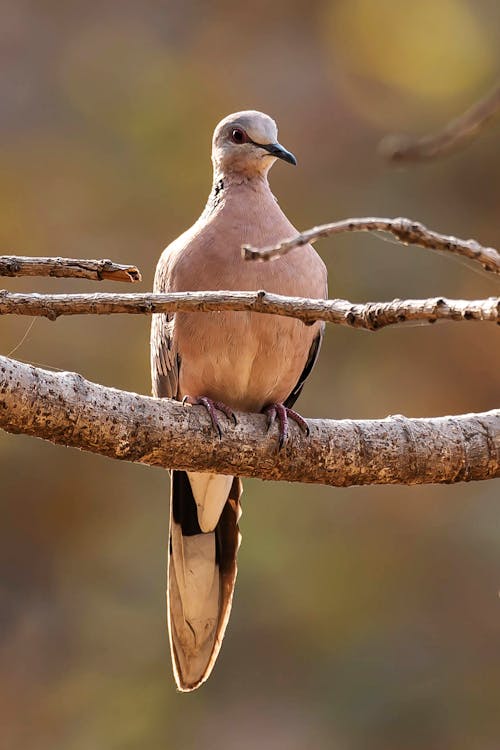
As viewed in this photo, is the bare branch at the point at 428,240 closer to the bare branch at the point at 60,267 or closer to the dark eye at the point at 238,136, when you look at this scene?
the bare branch at the point at 60,267

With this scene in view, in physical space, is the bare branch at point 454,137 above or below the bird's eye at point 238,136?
below

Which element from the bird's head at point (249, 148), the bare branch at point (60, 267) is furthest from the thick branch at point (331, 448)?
the bird's head at point (249, 148)

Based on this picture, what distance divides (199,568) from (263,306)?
1.46 metres

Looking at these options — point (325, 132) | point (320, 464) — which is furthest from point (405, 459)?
point (325, 132)

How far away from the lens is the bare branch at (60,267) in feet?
5.87

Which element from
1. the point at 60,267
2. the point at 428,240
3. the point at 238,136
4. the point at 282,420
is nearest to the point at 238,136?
the point at 238,136

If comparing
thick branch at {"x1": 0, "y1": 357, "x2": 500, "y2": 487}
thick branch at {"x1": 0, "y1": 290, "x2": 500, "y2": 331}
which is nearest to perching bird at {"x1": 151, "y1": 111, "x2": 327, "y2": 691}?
thick branch at {"x1": 0, "y1": 357, "x2": 500, "y2": 487}

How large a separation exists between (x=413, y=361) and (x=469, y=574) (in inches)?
73.3

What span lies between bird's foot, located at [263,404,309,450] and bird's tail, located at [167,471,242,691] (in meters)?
0.46

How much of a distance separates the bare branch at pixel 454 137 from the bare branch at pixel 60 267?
54cm

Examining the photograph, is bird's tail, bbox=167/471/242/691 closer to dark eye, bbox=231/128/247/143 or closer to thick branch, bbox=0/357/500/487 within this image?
thick branch, bbox=0/357/500/487

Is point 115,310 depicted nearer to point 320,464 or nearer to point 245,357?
point 320,464

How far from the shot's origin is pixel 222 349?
285cm

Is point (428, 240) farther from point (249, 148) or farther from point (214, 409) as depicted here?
point (249, 148)
